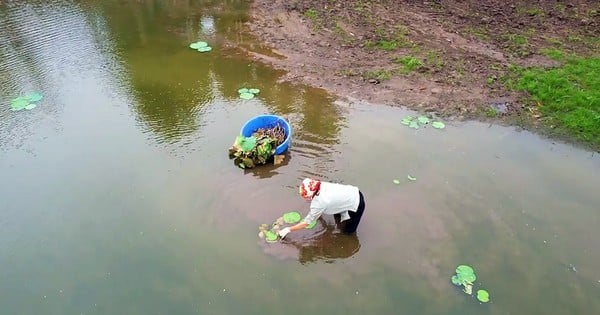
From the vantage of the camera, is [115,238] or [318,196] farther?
[115,238]

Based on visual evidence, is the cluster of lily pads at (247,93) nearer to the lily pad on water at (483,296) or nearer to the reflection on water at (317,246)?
the reflection on water at (317,246)

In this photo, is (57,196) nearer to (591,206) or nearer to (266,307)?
(266,307)

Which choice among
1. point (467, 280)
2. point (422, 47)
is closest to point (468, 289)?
point (467, 280)

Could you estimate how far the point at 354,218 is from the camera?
655 cm

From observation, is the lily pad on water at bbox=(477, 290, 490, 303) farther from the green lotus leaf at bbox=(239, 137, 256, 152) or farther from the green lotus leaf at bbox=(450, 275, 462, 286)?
the green lotus leaf at bbox=(239, 137, 256, 152)

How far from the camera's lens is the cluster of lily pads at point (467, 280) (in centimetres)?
592

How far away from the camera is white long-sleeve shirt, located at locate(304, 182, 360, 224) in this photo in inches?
243

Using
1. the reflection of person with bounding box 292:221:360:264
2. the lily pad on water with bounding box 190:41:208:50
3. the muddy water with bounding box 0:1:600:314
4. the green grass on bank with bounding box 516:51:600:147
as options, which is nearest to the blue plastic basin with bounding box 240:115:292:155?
the muddy water with bounding box 0:1:600:314

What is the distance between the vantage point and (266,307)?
589 cm

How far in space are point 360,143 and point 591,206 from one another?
3.72 m

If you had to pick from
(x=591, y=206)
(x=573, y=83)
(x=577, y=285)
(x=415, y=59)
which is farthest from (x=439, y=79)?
(x=577, y=285)

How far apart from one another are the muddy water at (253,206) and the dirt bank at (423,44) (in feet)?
2.40

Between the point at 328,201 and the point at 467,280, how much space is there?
79.5 inches

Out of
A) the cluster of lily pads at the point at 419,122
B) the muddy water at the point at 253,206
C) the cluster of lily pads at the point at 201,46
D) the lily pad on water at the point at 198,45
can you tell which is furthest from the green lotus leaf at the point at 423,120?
the lily pad on water at the point at 198,45
